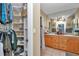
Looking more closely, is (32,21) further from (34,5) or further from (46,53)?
(46,53)

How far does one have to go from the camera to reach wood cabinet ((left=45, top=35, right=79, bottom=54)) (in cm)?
298

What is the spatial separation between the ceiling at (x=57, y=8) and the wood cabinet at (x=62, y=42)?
41cm

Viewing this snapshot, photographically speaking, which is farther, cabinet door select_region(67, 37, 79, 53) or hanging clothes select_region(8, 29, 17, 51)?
cabinet door select_region(67, 37, 79, 53)

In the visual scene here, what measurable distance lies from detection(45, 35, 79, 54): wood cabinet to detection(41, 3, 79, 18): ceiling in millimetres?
406

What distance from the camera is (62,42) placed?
121 inches

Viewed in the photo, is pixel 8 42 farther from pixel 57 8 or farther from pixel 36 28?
pixel 57 8

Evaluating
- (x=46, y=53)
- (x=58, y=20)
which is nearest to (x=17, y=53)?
(x=46, y=53)

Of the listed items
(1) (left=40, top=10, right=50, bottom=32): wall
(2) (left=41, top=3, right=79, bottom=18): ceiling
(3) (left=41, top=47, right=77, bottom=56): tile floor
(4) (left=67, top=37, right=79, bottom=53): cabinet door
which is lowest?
(3) (left=41, top=47, right=77, bottom=56): tile floor

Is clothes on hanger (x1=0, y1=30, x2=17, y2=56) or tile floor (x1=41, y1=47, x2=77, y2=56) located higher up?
clothes on hanger (x1=0, y1=30, x2=17, y2=56)

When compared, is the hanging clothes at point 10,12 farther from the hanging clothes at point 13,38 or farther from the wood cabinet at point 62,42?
the wood cabinet at point 62,42

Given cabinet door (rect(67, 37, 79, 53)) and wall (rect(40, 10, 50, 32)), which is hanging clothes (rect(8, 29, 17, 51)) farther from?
cabinet door (rect(67, 37, 79, 53))

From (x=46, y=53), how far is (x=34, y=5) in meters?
0.86

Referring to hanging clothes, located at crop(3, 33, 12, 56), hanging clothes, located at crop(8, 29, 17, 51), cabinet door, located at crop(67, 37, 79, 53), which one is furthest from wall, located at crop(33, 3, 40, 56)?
cabinet door, located at crop(67, 37, 79, 53)

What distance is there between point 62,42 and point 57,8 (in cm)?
63
